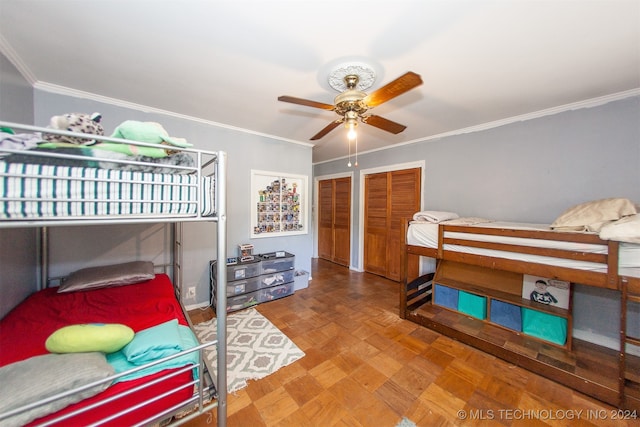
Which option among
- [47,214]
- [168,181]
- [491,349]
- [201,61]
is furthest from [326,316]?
[201,61]

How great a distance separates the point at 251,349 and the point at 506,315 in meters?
2.63

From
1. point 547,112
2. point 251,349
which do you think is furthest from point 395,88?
point 251,349

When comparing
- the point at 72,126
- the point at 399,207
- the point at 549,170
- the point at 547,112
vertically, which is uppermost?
the point at 547,112

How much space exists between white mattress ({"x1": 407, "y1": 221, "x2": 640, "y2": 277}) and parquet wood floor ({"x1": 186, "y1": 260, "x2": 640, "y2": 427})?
92cm

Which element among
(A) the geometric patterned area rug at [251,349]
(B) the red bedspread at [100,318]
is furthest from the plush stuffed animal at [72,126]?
(A) the geometric patterned area rug at [251,349]

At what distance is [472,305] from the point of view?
2.60 m

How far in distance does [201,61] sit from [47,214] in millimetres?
1422

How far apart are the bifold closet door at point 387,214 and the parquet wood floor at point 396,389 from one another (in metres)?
1.59

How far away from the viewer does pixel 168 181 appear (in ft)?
3.14

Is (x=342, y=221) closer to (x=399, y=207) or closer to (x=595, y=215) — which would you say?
(x=399, y=207)

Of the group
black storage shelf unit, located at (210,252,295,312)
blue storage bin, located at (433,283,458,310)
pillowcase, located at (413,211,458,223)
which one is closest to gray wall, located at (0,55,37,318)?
black storage shelf unit, located at (210,252,295,312)

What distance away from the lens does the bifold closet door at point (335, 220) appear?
475 cm

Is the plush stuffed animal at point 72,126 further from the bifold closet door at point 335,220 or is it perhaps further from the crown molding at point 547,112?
the bifold closet door at point 335,220

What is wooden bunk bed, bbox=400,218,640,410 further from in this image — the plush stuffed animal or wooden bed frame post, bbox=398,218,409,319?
the plush stuffed animal
